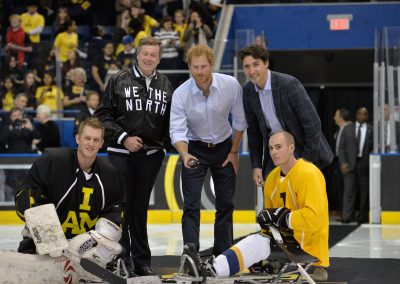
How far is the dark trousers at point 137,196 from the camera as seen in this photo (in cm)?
714

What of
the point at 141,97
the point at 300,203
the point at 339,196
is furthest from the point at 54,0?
the point at 300,203

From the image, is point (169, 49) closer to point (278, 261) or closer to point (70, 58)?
point (70, 58)

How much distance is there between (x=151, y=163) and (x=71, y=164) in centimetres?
90

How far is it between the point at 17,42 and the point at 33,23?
0.82 meters

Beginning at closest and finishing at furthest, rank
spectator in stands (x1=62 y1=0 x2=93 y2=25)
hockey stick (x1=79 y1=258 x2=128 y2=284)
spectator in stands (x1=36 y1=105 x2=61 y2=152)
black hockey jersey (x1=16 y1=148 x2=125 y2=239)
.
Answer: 1. hockey stick (x1=79 y1=258 x2=128 y2=284)
2. black hockey jersey (x1=16 y1=148 x2=125 y2=239)
3. spectator in stands (x1=36 y1=105 x2=61 y2=152)
4. spectator in stands (x1=62 y1=0 x2=93 y2=25)

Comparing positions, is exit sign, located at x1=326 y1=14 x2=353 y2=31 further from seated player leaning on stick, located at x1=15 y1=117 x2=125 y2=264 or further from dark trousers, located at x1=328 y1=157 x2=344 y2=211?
seated player leaning on stick, located at x1=15 y1=117 x2=125 y2=264

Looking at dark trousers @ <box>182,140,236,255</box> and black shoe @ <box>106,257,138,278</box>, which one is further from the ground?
dark trousers @ <box>182,140,236,255</box>

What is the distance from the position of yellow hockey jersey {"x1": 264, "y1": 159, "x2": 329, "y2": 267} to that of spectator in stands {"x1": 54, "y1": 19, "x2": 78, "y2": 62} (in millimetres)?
9045

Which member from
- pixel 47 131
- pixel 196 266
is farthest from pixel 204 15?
pixel 196 266

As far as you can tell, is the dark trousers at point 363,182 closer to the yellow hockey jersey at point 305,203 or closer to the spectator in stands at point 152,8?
the spectator in stands at point 152,8

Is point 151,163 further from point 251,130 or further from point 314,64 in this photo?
point 314,64

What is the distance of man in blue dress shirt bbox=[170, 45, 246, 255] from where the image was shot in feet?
23.1

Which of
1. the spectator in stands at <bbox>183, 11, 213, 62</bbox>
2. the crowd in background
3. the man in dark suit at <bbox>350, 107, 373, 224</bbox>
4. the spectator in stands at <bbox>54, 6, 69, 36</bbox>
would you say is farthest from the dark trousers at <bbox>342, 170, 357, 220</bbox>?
the spectator in stands at <bbox>54, 6, 69, 36</bbox>

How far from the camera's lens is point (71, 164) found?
6.43 m
